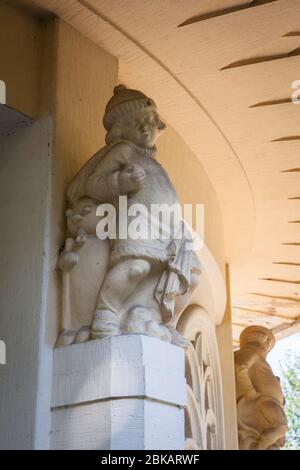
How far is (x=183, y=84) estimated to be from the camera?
2316mm

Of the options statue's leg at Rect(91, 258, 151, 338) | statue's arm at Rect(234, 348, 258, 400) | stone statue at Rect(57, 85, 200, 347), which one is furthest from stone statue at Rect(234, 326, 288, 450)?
statue's leg at Rect(91, 258, 151, 338)

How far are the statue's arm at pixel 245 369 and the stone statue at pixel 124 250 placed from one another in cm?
131

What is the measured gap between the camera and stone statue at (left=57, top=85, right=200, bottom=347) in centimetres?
175

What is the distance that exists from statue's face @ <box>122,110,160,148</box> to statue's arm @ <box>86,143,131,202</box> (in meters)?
0.06

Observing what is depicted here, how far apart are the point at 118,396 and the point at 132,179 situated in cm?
47

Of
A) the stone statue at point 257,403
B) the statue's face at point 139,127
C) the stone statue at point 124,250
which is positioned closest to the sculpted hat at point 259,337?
the stone statue at point 257,403

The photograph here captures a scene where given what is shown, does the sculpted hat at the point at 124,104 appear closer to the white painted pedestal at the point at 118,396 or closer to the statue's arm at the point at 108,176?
the statue's arm at the point at 108,176

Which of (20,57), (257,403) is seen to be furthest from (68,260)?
(257,403)

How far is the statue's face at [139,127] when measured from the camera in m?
1.89

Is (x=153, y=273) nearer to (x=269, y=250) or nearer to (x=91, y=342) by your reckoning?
(x=91, y=342)

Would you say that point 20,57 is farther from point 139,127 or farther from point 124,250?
point 124,250

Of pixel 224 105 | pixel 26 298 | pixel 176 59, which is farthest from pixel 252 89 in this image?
pixel 26 298

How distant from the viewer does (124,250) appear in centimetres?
176
